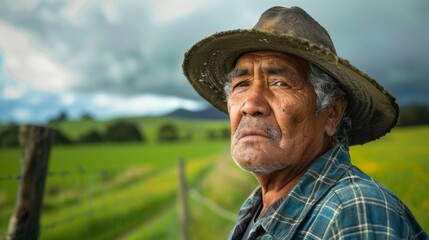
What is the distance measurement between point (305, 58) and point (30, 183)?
2430 mm

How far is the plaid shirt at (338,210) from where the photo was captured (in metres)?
1.70

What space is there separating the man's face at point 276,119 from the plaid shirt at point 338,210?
181 mm

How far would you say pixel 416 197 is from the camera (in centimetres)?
473

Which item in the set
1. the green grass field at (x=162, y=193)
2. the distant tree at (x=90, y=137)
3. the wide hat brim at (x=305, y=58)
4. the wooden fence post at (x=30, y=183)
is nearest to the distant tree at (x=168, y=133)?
the distant tree at (x=90, y=137)

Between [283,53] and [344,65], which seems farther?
[283,53]

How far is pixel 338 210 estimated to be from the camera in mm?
1780

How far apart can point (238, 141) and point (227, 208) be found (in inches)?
393

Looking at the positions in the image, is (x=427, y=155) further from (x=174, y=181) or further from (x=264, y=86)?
(x=174, y=181)

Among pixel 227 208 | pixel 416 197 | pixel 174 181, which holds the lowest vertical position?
pixel 174 181

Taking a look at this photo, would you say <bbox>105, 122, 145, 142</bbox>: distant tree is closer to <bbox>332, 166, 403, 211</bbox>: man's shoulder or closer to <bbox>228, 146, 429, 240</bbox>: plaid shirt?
<bbox>228, 146, 429, 240</bbox>: plaid shirt

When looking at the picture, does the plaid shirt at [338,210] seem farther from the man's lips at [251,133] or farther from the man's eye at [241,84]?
the man's eye at [241,84]

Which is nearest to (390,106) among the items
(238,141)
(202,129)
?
(238,141)

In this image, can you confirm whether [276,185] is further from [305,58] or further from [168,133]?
[168,133]

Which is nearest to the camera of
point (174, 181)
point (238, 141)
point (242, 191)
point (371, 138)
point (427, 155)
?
point (238, 141)
